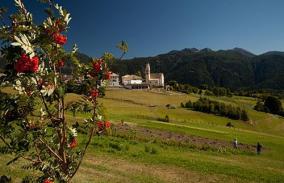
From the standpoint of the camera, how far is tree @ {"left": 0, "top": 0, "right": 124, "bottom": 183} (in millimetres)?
7777

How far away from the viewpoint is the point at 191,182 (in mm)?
26906

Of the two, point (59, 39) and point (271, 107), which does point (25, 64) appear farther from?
point (271, 107)

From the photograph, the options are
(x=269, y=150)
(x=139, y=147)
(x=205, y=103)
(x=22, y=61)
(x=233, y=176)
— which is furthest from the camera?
(x=205, y=103)

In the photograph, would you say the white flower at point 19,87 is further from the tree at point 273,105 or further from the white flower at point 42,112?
the tree at point 273,105

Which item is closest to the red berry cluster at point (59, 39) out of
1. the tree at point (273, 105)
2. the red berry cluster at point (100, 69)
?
the red berry cluster at point (100, 69)

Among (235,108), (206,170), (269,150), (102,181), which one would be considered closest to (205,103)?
(235,108)

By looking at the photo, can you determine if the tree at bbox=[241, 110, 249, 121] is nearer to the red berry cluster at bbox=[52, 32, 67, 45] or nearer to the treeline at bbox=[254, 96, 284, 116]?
the treeline at bbox=[254, 96, 284, 116]

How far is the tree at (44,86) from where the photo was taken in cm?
778

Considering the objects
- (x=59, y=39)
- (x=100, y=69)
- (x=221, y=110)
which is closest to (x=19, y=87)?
(x=59, y=39)

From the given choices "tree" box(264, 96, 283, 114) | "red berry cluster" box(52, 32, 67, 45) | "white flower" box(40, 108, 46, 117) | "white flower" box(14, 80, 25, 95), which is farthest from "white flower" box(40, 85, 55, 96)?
"tree" box(264, 96, 283, 114)

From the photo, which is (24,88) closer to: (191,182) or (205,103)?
(191,182)

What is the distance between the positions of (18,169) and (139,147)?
20380mm

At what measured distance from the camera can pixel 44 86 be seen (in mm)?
7742

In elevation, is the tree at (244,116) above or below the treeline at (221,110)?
below
